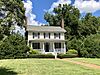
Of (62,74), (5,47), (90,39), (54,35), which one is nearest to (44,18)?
(54,35)

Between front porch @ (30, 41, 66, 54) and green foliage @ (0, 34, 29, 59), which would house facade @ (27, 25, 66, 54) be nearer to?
front porch @ (30, 41, 66, 54)

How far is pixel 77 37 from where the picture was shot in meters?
68.1

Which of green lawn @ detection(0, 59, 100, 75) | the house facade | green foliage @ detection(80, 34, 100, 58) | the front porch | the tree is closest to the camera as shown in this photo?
green lawn @ detection(0, 59, 100, 75)

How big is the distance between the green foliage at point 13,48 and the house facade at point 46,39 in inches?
382

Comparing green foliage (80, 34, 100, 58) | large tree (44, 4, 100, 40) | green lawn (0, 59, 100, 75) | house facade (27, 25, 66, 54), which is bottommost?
green lawn (0, 59, 100, 75)

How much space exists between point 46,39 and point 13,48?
1377cm

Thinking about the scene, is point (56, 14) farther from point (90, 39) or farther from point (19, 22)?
point (19, 22)

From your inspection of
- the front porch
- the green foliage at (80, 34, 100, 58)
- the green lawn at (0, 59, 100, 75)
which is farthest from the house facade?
the green lawn at (0, 59, 100, 75)

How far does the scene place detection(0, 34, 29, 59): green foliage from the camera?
132 feet

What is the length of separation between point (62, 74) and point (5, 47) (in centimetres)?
2460

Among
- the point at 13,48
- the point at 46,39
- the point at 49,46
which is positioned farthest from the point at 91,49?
the point at 13,48

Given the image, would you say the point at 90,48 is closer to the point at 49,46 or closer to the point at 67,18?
the point at 49,46

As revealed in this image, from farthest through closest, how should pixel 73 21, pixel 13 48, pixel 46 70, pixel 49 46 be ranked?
pixel 73 21 < pixel 49 46 < pixel 13 48 < pixel 46 70

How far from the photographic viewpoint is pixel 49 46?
5406 centimetres
